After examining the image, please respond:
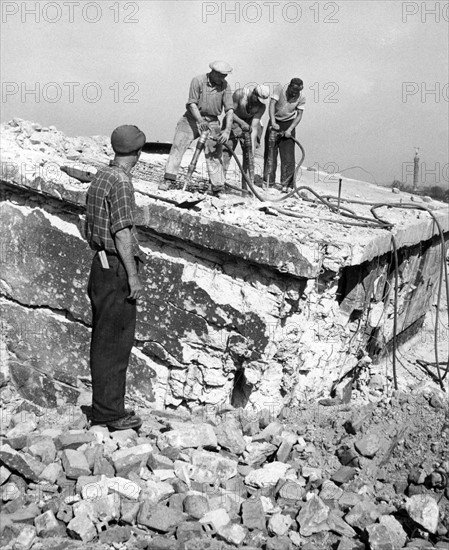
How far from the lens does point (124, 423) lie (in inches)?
155

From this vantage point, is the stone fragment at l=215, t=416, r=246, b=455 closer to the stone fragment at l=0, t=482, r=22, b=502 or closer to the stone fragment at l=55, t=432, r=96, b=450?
the stone fragment at l=55, t=432, r=96, b=450

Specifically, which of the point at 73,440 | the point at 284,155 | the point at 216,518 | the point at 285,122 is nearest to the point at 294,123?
the point at 285,122

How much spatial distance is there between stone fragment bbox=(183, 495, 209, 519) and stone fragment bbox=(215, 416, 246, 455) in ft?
2.27

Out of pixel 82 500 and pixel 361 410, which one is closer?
pixel 82 500

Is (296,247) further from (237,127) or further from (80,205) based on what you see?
(237,127)

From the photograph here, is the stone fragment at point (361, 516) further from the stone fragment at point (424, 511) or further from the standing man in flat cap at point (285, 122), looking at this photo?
the standing man in flat cap at point (285, 122)

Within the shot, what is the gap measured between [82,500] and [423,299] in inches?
227

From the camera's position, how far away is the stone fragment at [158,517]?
3.04 metres

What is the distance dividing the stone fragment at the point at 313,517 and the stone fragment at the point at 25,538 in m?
1.37

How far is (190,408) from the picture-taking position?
521 centimetres

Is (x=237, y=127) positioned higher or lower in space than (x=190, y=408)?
higher

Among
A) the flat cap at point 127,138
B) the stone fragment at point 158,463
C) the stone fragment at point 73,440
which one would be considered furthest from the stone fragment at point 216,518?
the flat cap at point 127,138

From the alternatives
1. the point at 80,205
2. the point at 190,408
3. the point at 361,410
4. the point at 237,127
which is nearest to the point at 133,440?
the point at 190,408

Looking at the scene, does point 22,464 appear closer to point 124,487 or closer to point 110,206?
point 124,487
